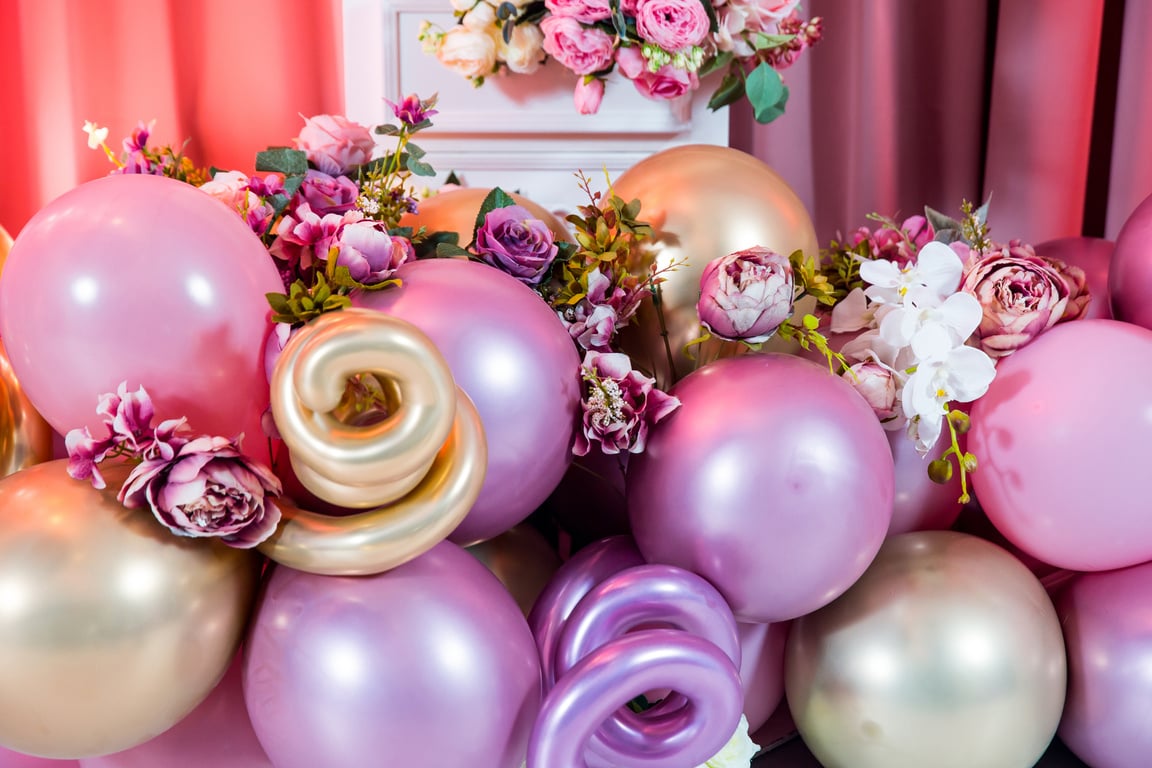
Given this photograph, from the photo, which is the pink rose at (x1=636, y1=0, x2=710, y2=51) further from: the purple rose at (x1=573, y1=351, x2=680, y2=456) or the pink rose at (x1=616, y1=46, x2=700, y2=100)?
the purple rose at (x1=573, y1=351, x2=680, y2=456)

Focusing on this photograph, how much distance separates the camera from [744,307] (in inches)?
27.3

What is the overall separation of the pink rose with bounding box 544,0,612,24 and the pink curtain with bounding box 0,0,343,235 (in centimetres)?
63

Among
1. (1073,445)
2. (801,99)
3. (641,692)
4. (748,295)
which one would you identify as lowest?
(641,692)

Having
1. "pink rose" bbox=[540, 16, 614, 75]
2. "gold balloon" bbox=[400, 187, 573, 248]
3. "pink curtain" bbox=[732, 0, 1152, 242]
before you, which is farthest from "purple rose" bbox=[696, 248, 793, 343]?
"pink curtain" bbox=[732, 0, 1152, 242]

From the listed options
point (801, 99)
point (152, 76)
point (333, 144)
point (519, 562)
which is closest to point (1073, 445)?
point (519, 562)

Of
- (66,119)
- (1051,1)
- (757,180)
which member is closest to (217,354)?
(757,180)

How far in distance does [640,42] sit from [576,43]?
0.07 meters

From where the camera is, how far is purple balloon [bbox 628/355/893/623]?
649 mm

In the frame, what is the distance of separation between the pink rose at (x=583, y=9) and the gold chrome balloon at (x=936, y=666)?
25.7 inches

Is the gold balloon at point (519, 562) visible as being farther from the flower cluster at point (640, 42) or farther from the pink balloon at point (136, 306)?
the flower cluster at point (640, 42)

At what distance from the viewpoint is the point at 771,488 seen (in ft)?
2.12

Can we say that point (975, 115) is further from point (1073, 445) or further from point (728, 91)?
point (1073, 445)

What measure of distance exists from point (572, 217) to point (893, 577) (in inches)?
15.5

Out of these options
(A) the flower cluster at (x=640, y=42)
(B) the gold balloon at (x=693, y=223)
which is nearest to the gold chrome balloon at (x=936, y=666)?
(B) the gold balloon at (x=693, y=223)
